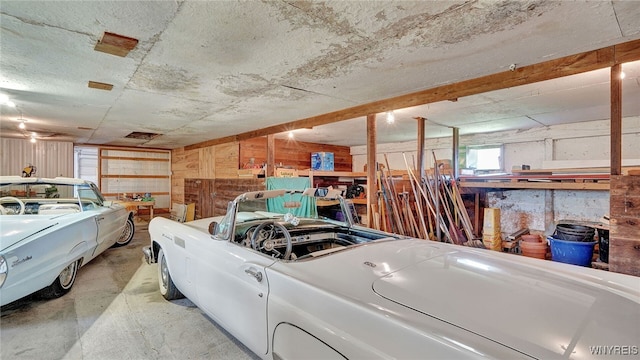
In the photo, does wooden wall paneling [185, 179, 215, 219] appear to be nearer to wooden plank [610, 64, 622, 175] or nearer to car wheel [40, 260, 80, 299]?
car wheel [40, 260, 80, 299]

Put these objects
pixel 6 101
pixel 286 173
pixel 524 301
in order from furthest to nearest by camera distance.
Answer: pixel 286 173
pixel 6 101
pixel 524 301

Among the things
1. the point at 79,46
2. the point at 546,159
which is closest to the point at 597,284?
the point at 79,46

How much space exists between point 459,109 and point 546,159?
8.12ft

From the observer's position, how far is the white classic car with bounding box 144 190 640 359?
3.15 feet

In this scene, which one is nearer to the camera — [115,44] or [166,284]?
[115,44]

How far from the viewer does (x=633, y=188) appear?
218cm

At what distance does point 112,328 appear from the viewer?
8.44ft

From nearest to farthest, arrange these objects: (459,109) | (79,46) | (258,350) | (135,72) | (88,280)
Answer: (258,350)
(79,46)
(135,72)
(88,280)
(459,109)

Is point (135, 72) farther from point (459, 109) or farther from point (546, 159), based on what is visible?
point (546, 159)

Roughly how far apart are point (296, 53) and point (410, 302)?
2042 mm

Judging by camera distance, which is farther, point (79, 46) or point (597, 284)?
point (79, 46)

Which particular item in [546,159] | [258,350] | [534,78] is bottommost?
[258,350]

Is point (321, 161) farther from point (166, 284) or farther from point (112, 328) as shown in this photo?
point (112, 328)

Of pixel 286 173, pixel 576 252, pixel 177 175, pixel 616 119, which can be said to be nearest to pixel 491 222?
pixel 576 252
